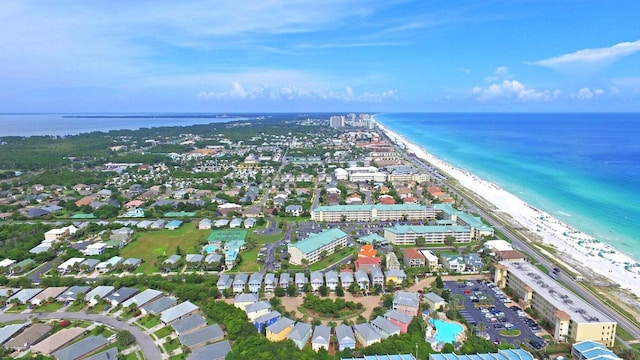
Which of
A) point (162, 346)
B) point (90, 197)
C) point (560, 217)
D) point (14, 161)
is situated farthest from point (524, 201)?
point (14, 161)

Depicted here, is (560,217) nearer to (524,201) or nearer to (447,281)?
(524,201)

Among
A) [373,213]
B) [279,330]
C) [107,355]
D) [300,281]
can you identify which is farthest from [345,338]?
[373,213]

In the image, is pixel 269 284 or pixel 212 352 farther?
pixel 269 284

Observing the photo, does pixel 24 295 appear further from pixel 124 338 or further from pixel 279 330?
pixel 279 330

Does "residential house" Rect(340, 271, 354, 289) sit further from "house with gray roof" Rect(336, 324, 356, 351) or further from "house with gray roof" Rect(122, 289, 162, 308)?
"house with gray roof" Rect(122, 289, 162, 308)

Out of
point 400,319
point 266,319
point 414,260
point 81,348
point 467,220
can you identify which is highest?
Result: point 467,220

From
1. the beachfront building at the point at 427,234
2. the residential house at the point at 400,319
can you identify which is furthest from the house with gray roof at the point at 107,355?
the beachfront building at the point at 427,234
